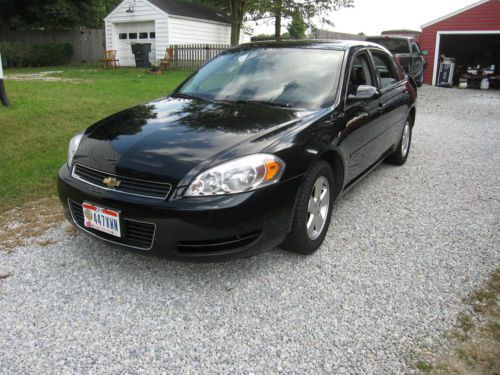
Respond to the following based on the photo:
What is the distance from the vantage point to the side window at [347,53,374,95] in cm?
402

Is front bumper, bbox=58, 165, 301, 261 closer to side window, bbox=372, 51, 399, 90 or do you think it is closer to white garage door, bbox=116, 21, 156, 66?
side window, bbox=372, 51, 399, 90

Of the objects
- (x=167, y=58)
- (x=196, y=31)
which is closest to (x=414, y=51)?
(x=167, y=58)

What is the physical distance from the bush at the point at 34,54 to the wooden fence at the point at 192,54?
6.60 metres

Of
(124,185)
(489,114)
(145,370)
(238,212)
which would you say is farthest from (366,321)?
(489,114)

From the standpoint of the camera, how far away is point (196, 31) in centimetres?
2303

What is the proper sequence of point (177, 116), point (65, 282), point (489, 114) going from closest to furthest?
point (65, 282)
point (177, 116)
point (489, 114)

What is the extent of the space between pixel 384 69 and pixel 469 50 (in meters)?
18.8

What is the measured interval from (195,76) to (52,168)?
2.23 m

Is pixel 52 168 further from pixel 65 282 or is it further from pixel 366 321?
pixel 366 321

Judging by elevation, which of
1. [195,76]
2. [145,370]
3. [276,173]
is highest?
[195,76]

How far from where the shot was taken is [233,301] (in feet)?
9.27

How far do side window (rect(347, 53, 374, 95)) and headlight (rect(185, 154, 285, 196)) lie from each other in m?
1.51

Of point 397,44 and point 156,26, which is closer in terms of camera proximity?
point 397,44

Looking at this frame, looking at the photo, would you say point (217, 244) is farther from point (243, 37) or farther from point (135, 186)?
point (243, 37)
